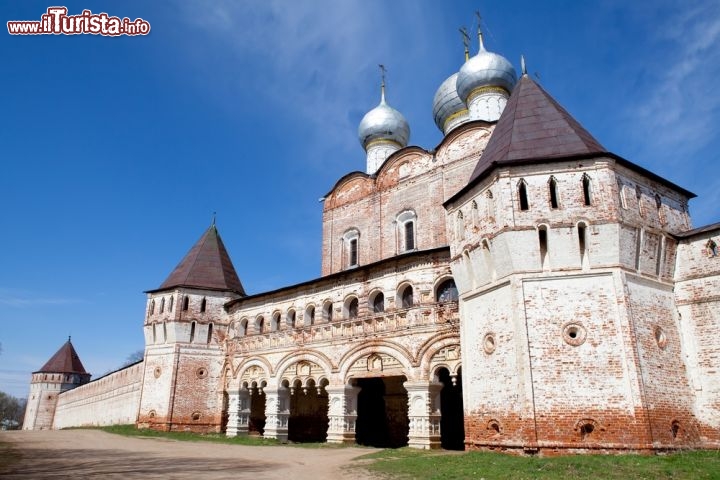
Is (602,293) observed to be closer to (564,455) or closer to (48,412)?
(564,455)

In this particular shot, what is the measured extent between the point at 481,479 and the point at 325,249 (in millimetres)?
16255

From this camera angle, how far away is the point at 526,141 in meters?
12.6

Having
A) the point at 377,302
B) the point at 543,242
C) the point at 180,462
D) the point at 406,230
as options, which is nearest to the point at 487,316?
the point at 543,242

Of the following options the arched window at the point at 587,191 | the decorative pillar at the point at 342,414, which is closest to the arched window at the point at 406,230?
the decorative pillar at the point at 342,414

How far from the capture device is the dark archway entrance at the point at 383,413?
1753 cm

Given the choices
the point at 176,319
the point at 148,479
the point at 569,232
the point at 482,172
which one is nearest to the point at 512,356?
the point at 569,232

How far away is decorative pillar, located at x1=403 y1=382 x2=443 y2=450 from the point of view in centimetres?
1395

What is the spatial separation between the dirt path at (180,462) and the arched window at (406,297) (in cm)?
418

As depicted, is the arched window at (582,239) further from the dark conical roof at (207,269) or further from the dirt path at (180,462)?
the dark conical roof at (207,269)

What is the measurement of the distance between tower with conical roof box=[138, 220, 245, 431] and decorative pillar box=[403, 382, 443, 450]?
10.0 meters

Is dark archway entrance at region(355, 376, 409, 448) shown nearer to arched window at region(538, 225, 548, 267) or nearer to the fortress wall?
arched window at region(538, 225, 548, 267)

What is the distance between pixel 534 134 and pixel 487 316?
14.4 ft

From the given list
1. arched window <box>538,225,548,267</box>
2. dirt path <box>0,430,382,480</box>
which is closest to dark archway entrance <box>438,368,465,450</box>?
dirt path <box>0,430,382,480</box>

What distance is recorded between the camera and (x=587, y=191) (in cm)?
1166
